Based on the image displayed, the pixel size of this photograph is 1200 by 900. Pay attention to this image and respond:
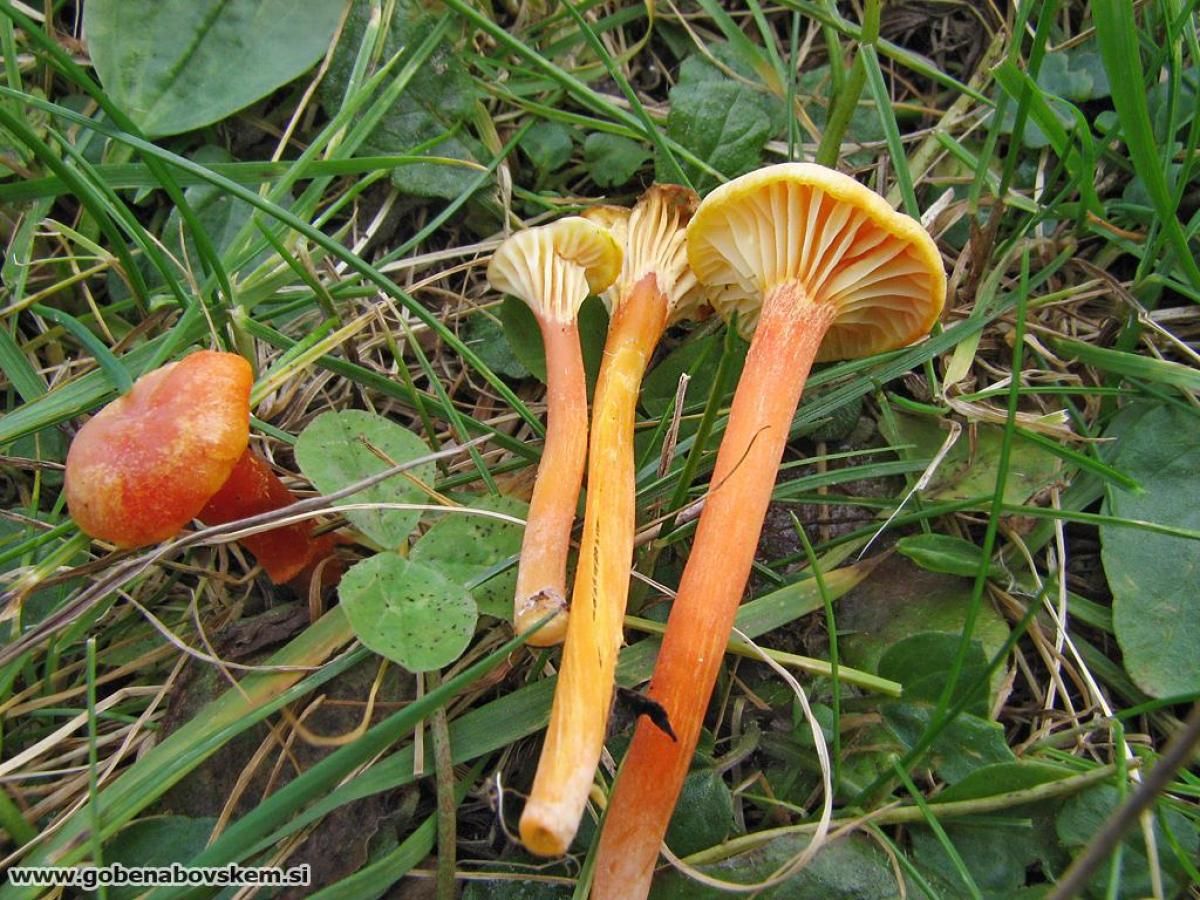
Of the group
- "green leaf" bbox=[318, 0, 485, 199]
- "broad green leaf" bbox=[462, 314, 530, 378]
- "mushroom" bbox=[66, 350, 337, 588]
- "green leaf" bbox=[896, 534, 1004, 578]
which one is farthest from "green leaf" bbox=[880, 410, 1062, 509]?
"mushroom" bbox=[66, 350, 337, 588]

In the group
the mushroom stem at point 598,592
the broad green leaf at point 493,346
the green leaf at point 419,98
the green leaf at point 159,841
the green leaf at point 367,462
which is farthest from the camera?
the green leaf at point 419,98

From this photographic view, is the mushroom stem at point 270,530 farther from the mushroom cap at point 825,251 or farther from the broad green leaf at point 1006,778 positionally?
the broad green leaf at point 1006,778

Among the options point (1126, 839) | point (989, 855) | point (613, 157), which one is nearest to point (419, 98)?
point (613, 157)

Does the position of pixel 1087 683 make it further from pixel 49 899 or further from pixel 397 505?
pixel 49 899

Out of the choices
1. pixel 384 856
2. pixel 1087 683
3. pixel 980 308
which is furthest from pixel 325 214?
pixel 1087 683

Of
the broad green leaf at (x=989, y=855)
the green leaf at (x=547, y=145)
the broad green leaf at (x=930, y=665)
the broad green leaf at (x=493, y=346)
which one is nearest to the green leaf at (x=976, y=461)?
the broad green leaf at (x=930, y=665)
